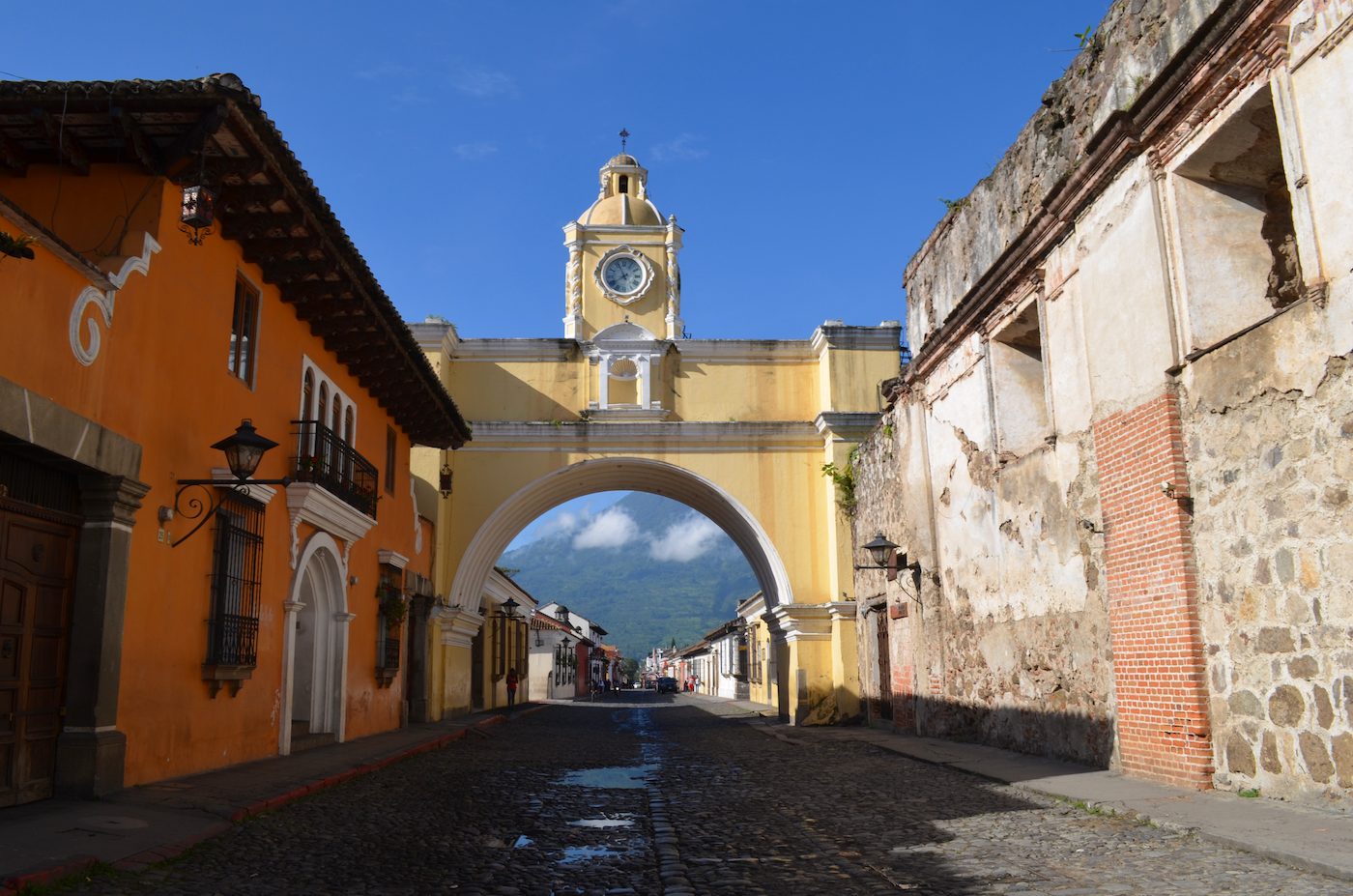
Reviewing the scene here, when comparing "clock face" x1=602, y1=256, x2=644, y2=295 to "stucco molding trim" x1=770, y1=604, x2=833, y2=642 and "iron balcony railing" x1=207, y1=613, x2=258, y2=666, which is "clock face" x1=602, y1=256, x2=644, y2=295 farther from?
"iron balcony railing" x1=207, y1=613, x2=258, y2=666

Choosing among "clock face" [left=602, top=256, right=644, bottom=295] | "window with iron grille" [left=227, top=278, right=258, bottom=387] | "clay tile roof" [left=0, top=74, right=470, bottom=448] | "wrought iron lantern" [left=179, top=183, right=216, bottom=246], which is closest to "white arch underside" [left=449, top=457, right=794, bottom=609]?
"clock face" [left=602, top=256, right=644, bottom=295]

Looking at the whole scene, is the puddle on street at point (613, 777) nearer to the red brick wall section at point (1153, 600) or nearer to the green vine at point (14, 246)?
the red brick wall section at point (1153, 600)

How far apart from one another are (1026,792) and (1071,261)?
4738 millimetres

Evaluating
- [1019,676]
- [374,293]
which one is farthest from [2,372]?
[1019,676]

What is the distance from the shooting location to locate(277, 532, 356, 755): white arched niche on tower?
41.0 feet

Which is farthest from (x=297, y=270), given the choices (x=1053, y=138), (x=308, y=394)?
(x=1053, y=138)

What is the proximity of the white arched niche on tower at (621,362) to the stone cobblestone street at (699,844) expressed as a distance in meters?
12.0

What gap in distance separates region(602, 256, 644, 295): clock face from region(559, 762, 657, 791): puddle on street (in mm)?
13547

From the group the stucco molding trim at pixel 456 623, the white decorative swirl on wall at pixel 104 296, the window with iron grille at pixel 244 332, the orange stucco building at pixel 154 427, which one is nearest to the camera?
the orange stucco building at pixel 154 427

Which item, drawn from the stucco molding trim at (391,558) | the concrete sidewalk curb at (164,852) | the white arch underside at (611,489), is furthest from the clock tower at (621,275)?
the concrete sidewalk curb at (164,852)

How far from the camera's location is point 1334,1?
601 centimetres

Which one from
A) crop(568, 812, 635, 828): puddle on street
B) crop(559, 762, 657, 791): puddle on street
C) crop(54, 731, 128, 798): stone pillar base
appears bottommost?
crop(559, 762, 657, 791): puddle on street

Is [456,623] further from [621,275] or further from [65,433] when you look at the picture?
[65,433]

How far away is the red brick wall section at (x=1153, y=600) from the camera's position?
7.35 m
